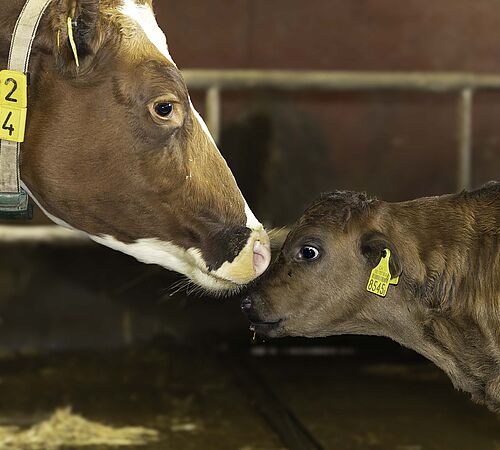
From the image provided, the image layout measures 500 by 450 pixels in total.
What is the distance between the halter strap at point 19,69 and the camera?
10.2ft

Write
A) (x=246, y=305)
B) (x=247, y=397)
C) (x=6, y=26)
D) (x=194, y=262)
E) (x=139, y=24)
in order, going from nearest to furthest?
1. (x=6, y=26)
2. (x=139, y=24)
3. (x=194, y=262)
4. (x=246, y=305)
5. (x=247, y=397)

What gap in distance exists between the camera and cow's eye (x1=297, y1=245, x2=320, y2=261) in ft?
12.6

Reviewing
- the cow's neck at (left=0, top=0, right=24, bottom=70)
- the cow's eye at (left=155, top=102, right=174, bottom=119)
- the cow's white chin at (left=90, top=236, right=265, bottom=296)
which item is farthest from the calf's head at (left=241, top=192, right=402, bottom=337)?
the cow's neck at (left=0, top=0, right=24, bottom=70)

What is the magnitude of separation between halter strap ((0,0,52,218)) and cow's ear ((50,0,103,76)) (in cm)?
6

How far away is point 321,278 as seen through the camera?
3.86 meters

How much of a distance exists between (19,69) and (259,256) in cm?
99

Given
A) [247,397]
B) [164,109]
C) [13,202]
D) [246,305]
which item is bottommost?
[247,397]

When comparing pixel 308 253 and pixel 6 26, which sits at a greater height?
pixel 6 26

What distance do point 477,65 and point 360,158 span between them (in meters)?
1.25

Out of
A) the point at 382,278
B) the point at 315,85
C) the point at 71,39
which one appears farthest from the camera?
the point at 315,85

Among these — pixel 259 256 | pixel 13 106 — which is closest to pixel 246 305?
pixel 259 256

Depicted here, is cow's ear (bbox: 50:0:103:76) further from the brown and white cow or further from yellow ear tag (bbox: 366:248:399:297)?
yellow ear tag (bbox: 366:248:399:297)

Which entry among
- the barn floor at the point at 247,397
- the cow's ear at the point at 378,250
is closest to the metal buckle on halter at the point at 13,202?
the cow's ear at the point at 378,250

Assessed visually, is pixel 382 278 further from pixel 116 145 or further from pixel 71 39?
pixel 71 39
